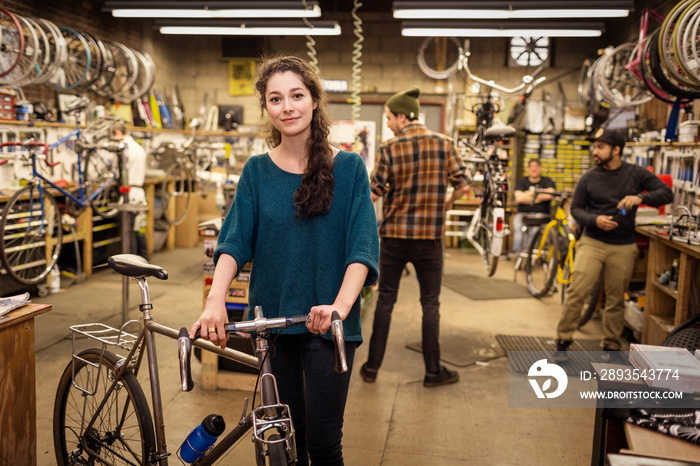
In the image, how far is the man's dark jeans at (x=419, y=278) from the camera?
3.65 m

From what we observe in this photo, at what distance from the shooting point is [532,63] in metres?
9.62

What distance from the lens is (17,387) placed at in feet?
7.06

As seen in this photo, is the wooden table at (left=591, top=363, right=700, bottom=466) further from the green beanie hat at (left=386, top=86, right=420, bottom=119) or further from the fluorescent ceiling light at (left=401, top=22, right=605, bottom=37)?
the fluorescent ceiling light at (left=401, top=22, right=605, bottom=37)

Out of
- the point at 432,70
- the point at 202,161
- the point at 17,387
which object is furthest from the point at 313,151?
the point at 432,70

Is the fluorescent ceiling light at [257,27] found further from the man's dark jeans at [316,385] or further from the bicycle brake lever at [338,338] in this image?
the bicycle brake lever at [338,338]

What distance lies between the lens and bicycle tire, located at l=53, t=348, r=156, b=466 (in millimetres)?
2092

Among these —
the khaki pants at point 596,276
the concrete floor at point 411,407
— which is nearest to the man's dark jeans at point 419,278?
the concrete floor at point 411,407

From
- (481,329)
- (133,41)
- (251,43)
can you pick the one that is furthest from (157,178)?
(481,329)

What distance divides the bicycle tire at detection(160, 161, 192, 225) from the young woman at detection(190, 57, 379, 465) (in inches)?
257

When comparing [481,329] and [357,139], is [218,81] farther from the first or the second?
[481,329]

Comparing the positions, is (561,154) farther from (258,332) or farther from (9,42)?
(258,332)

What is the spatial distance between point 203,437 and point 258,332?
1.66ft

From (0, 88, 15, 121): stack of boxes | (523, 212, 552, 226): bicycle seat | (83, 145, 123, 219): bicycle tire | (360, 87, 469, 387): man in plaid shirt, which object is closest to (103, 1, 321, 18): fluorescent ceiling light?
(83, 145, 123, 219): bicycle tire

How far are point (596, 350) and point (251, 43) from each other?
307 inches
